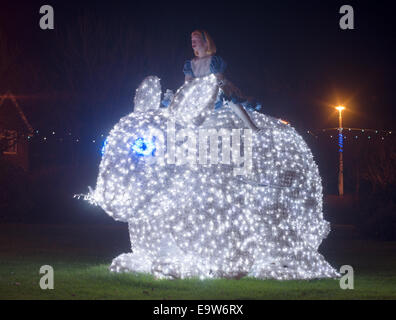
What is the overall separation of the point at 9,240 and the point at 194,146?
835cm

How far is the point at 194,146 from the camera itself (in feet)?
31.4

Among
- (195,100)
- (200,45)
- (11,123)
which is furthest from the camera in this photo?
(11,123)

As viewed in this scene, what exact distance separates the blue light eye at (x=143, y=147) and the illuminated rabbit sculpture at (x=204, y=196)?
12 mm

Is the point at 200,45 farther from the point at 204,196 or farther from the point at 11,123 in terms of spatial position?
the point at 11,123

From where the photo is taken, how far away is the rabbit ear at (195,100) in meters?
9.57

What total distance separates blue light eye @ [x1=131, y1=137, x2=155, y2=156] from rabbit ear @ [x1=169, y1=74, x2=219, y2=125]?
1.76 ft

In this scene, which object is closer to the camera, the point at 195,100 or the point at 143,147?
the point at 143,147

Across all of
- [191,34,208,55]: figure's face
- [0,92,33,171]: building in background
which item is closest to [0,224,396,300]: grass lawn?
[191,34,208,55]: figure's face

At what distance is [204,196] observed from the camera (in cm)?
943

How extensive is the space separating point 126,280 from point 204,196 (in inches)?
60.1

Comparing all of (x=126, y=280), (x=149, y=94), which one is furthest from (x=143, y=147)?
(x=126, y=280)

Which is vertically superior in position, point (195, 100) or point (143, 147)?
point (195, 100)

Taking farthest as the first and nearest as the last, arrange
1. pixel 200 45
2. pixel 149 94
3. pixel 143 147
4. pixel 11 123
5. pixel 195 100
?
pixel 11 123
pixel 149 94
pixel 200 45
pixel 195 100
pixel 143 147

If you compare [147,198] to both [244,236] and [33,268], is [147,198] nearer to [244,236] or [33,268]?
[244,236]
